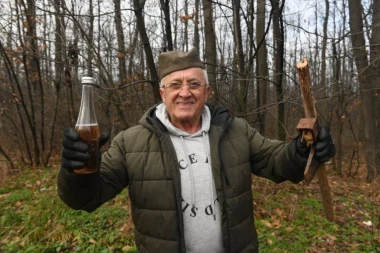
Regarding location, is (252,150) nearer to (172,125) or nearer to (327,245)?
(172,125)

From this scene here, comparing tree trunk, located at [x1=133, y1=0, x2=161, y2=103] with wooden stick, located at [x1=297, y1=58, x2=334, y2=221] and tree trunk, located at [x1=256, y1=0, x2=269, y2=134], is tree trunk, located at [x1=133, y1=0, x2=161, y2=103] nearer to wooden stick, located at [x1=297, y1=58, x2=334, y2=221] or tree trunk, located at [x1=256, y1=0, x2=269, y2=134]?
tree trunk, located at [x1=256, y1=0, x2=269, y2=134]

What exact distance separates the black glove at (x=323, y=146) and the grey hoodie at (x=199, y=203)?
2.16 ft

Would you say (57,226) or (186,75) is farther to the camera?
(57,226)

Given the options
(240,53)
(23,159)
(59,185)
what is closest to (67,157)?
(59,185)

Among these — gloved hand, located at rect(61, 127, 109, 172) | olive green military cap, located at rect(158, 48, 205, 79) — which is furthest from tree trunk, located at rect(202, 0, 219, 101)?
gloved hand, located at rect(61, 127, 109, 172)

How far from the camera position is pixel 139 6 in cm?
418

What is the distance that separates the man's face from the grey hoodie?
0.21 metres

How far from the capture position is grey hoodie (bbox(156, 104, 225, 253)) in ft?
5.98

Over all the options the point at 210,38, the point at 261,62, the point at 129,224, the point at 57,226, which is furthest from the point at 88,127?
the point at 261,62

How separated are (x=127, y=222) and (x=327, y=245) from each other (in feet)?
10.00

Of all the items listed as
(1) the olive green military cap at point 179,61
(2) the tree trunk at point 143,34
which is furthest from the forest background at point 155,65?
(1) the olive green military cap at point 179,61

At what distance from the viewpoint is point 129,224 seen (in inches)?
176

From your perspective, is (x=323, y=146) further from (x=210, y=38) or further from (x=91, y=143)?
(x=210, y=38)

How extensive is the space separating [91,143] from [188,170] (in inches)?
25.2
